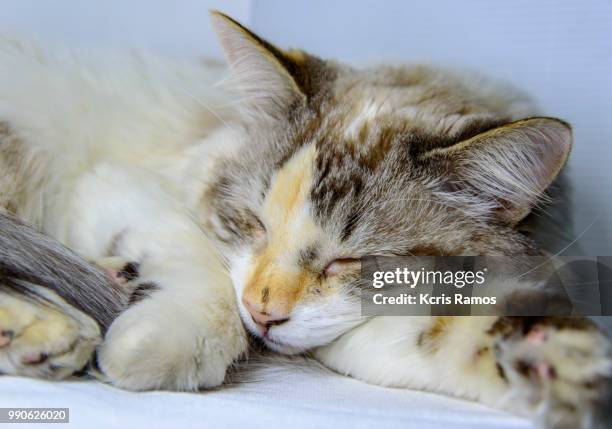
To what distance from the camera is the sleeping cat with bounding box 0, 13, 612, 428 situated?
3.15 ft

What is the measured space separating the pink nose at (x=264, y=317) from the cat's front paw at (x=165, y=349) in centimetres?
5

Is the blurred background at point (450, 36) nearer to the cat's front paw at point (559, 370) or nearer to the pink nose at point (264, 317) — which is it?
the cat's front paw at point (559, 370)

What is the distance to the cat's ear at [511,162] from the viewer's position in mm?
1011

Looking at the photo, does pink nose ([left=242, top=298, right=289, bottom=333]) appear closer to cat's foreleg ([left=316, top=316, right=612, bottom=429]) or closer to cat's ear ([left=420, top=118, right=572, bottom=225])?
cat's foreleg ([left=316, top=316, right=612, bottom=429])

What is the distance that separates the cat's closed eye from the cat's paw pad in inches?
15.5

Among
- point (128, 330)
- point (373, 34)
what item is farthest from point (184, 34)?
point (128, 330)

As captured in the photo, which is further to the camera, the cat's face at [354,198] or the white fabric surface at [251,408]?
the cat's face at [354,198]

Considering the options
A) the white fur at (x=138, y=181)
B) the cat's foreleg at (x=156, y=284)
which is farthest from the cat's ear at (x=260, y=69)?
the cat's foreleg at (x=156, y=284)

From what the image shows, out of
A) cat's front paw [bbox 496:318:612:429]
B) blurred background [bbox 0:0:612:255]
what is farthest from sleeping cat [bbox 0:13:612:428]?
blurred background [bbox 0:0:612:255]

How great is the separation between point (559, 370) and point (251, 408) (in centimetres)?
42

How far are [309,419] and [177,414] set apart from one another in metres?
0.18

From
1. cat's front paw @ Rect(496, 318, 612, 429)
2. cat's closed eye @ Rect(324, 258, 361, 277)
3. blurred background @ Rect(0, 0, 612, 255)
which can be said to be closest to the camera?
cat's front paw @ Rect(496, 318, 612, 429)

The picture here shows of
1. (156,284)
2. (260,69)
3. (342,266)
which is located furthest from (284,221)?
(260,69)

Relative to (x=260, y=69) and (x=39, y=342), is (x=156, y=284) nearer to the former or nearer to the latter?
(x=39, y=342)
